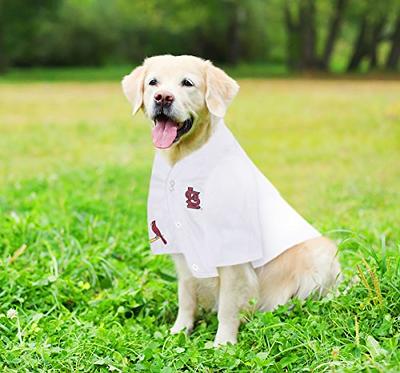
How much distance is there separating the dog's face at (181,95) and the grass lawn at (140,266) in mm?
999

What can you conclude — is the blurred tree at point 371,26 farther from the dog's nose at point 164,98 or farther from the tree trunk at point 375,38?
the dog's nose at point 164,98

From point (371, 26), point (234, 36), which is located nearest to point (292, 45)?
point (234, 36)

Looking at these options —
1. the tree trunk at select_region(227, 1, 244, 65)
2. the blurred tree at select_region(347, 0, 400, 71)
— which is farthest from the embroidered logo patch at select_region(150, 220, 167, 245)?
the tree trunk at select_region(227, 1, 244, 65)

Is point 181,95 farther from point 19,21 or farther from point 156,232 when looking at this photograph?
point 19,21

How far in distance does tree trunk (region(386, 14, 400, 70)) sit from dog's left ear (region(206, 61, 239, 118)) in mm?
29397

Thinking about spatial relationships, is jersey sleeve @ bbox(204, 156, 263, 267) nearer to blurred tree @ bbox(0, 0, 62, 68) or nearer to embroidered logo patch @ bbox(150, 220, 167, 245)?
embroidered logo patch @ bbox(150, 220, 167, 245)

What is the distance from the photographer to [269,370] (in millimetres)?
3246

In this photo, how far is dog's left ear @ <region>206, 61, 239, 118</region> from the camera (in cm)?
361

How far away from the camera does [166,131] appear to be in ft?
11.7

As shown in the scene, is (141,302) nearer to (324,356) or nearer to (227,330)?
(227,330)

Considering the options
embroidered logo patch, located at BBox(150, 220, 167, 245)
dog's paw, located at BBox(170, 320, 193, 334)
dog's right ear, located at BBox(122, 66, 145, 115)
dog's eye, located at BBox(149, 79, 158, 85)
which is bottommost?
dog's paw, located at BBox(170, 320, 193, 334)

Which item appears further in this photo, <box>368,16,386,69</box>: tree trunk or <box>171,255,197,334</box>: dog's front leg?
<box>368,16,386,69</box>: tree trunk

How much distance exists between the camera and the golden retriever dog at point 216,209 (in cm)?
360

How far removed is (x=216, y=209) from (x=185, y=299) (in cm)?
75
